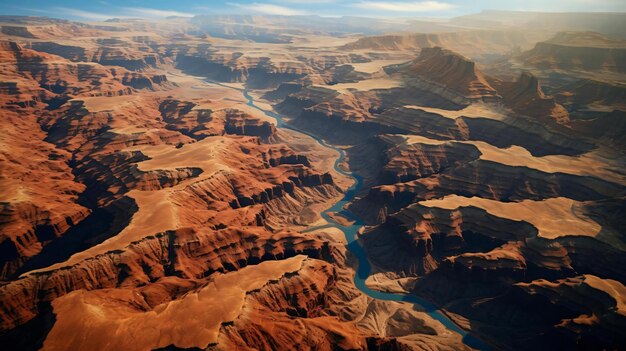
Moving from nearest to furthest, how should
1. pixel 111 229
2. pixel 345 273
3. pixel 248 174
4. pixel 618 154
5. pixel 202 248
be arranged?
pixel 202 248 < pixel 111 229 < pixel 345 273 < pixel 248 174 < pixel 618 154

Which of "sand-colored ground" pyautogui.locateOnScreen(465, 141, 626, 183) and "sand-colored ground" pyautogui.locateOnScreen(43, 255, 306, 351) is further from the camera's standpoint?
"sand-colored ground" pyautogui.locateOnScreen(465, 141, 626, 183)

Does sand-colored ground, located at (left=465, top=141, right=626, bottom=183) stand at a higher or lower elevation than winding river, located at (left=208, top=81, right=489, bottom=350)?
higher

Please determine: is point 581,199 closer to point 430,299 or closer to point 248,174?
point 430,299

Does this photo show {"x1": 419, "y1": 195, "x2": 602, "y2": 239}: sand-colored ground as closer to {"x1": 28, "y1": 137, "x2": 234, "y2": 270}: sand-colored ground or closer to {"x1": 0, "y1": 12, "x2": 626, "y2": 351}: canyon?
{"x1": 0, "y1": 12, "x2": 626, "y2": 351}: canyon

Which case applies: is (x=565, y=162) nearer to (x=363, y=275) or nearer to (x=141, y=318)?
(x=363, y=275)

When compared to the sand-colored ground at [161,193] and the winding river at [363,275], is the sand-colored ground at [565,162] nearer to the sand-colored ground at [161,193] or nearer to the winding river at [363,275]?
the winding river at [363,275]

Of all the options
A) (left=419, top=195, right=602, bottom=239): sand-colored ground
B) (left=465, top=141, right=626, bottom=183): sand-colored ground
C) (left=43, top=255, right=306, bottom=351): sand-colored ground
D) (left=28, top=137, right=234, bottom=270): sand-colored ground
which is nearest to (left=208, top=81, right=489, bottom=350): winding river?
(left=419, top=195, right=602, bottom=239): sand-colored ground

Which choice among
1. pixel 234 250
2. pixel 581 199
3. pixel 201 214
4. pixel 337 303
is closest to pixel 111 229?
pixel 201 214
